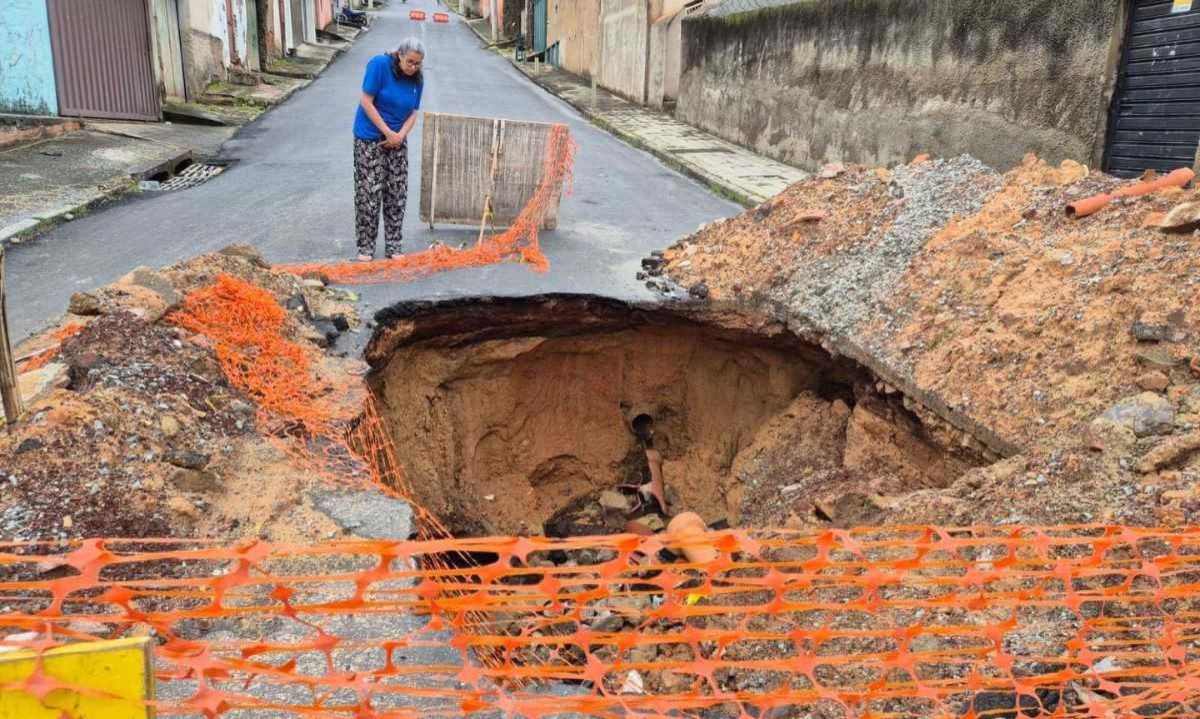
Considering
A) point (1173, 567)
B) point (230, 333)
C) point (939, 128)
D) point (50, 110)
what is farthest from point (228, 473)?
point (50, 110)

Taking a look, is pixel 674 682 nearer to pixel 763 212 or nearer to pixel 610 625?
pixel 610 625

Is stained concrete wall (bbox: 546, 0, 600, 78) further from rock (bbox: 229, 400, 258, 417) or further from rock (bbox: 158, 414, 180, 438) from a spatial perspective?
→ rock (bbox: 158, 414, 180, 438)

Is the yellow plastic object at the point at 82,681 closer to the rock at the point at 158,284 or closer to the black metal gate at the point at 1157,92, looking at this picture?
the rock at the point at 158,284

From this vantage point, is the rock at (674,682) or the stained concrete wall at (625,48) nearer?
the rock at (674,682)

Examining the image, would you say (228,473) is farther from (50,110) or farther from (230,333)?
(50,110)

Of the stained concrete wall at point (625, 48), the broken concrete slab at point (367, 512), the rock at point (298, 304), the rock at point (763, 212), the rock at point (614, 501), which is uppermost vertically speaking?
the stained concrete wall at point (625, 48)

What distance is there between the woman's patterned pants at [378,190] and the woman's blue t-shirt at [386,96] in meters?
0.11

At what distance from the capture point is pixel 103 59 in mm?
11875

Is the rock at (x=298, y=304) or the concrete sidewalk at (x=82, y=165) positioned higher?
the concrete sidewalk at (x=82, y=165)

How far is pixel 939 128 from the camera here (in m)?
9.38

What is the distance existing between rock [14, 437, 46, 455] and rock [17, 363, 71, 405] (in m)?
0.27

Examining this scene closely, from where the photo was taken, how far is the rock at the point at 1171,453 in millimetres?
3391

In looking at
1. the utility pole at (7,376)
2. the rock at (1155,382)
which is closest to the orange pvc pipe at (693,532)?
the rock at (1155,382)

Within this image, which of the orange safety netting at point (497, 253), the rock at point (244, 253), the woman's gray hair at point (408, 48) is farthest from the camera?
the orange safety netting at point (497, 253)
